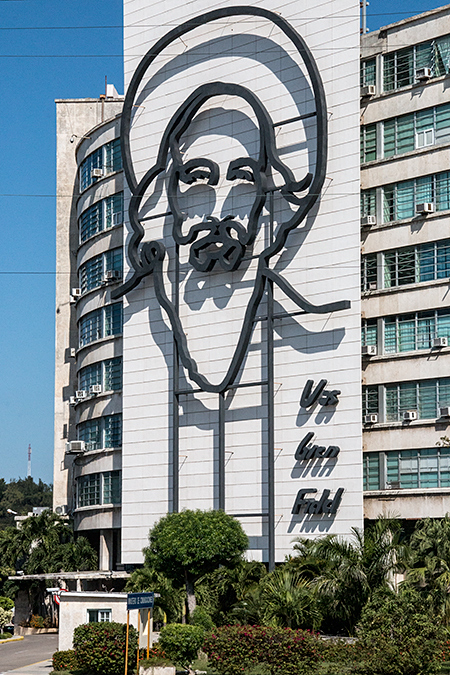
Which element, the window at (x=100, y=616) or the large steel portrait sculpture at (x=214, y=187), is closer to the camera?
the window at (x=100, y=616)

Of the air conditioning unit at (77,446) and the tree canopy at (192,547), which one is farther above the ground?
the air conditioning unit at (77,446)

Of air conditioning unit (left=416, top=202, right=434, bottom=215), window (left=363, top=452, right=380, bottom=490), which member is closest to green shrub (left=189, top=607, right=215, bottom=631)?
window (left=363, top=452, right=380, bottom=490)

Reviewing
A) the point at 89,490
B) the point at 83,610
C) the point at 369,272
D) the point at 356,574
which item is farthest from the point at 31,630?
the point at 356,574

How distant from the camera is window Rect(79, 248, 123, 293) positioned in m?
54.4

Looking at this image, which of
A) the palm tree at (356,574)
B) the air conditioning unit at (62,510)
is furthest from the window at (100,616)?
the air conditioning unit at (62,510)

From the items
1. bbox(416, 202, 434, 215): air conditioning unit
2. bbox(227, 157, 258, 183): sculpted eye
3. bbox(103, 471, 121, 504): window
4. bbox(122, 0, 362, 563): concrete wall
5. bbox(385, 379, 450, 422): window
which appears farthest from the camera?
bbox(103, 471, 121, 504): window

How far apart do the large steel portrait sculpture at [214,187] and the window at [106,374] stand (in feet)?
17.7

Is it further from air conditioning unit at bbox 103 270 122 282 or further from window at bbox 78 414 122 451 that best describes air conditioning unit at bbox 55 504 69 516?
air conditioning unit at bbox 103 270 122 282

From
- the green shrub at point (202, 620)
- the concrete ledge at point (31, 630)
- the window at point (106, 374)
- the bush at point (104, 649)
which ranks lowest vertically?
the concrete ledge at point (31, 630)

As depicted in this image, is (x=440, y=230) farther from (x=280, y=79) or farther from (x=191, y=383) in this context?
(x=191, y=383)

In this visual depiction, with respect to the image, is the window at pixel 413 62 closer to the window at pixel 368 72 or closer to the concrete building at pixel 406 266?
the concrete building at pixel 406 266

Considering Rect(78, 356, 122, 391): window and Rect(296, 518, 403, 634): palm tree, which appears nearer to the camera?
Rect(296, 518, 403, 634): palm tree

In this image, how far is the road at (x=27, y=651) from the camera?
39641 mm

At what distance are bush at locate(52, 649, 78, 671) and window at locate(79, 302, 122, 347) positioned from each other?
22047mm
